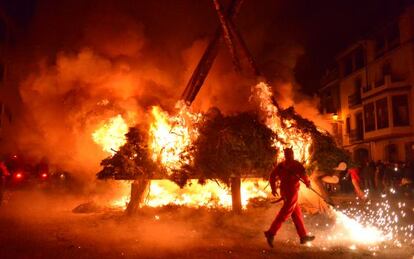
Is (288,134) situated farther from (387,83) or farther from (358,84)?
(358,84)

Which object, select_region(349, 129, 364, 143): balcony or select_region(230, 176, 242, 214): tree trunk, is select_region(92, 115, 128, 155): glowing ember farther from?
select_region(349, 129, 364, 143): balcony

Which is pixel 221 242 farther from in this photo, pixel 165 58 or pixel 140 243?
pixel 165 58

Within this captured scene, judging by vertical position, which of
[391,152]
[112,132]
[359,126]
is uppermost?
[359,126]

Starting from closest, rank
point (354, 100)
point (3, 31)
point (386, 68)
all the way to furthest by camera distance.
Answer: point (386, 68) → point (3, 31) → point (354, 100)

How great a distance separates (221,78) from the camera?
584 inches

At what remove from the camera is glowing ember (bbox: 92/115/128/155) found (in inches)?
479

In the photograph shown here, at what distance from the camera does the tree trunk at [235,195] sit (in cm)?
1067

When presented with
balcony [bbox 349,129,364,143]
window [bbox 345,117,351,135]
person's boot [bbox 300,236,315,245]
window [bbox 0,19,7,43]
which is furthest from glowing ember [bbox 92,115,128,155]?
window [bbox 345,117,351,135]

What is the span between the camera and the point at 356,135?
111 feet

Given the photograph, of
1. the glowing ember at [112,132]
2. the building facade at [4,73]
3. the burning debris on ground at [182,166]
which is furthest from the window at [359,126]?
→ the building facade at [4,73]

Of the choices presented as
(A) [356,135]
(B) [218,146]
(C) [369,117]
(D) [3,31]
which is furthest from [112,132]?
(A) [356,135]

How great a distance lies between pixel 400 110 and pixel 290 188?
2373 centimetres

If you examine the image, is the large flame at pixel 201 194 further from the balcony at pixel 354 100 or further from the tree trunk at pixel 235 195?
the balcony at pixel 354 100

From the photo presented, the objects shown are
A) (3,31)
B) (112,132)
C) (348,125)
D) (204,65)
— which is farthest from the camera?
(348,125)
